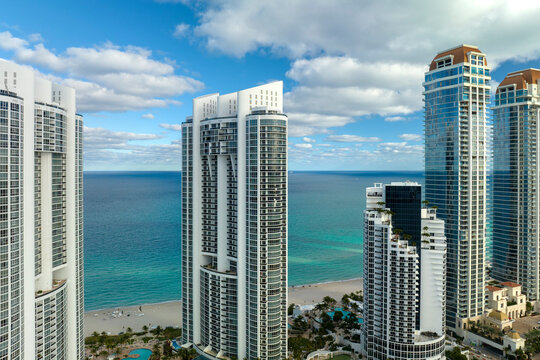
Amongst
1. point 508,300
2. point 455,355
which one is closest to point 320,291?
point 508,300

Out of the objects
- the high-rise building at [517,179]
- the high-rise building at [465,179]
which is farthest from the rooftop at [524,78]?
the high-rise building at [465,179]

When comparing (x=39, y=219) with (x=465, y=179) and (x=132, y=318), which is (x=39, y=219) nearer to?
(x=132, y=318)

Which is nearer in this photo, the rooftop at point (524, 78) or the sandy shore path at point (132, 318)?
the sandy shore path at point (132, 318)

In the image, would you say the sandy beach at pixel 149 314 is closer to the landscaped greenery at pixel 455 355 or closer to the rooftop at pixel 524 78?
the landscaped greenery at pixel 455 355

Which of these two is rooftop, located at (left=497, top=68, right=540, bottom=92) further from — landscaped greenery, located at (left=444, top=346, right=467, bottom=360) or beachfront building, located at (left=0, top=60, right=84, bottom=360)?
beachfront building, located at (left=0, top=60, right=84, bottom=360)

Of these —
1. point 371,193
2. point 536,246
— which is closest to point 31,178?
point 371,193

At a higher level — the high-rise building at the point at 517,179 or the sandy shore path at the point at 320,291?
the high-rise building at the point at 517,179

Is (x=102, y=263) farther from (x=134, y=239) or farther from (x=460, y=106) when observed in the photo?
(x=460, y=106)
